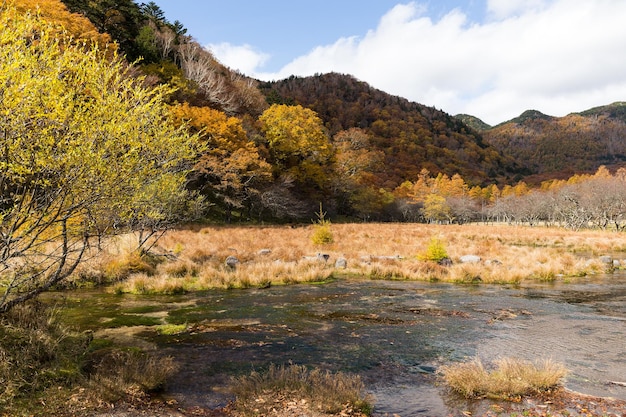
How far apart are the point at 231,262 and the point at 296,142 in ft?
133

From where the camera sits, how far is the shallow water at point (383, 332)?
27.5ft

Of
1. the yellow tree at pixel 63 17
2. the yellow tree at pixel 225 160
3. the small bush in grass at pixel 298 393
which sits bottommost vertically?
the small bush in grass at pixel 298 393

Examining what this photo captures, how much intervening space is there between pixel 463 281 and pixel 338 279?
6586mm

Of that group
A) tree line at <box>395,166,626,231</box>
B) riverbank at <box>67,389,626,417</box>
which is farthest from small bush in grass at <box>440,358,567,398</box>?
tree line at <box>395,166,626,231</box>

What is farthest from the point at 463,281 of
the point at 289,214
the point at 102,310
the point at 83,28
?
the point at 83,28

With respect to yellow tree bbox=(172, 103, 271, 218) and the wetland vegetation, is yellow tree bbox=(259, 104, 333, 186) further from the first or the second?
the wetland vegetation

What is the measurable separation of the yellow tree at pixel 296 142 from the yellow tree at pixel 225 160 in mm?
10324

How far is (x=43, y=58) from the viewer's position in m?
7.05

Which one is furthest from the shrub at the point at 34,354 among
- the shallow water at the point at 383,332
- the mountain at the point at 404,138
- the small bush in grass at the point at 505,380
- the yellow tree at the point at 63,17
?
the mountain at the point at 404,138

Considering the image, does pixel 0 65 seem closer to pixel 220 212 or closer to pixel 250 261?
pixel 250 261

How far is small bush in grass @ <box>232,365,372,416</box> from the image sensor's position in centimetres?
685

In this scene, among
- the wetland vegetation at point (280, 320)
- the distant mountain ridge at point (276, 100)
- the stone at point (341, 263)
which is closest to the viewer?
the wetland vegetation at point (280, 320)

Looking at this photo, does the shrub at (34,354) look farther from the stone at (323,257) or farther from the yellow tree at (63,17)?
the yellow tree at (63,17)

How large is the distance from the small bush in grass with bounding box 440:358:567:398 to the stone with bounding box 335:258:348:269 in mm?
15940
